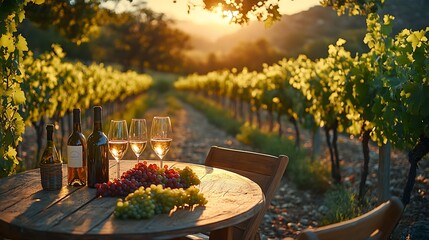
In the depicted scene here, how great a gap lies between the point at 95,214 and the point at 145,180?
0.40 meters

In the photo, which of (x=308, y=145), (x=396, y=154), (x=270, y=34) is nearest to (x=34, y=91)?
(x=396, y=154)

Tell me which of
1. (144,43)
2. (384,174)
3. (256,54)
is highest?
(144,43)

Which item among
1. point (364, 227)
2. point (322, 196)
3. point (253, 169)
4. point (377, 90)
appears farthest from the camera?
point (322, 196)

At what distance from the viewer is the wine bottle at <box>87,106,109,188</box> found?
2.57 meters

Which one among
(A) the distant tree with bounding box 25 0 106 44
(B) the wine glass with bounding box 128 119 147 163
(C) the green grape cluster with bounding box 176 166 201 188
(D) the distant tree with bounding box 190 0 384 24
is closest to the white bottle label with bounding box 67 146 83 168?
(B) the wine glass with bounding box 128 119 147 163

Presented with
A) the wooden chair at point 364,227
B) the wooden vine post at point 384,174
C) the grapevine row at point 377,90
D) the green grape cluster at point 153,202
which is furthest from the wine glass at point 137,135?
the wooden vine post at point 384,174

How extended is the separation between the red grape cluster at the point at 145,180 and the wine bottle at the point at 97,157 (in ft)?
0.39

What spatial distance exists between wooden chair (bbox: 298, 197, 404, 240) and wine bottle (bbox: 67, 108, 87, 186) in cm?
137

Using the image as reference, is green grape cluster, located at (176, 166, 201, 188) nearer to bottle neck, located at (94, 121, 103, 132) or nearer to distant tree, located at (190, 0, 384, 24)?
bottle neck, located at (94, 121, 103, 132)

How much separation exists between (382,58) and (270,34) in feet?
212

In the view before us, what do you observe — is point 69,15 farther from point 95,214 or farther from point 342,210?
point 95,214

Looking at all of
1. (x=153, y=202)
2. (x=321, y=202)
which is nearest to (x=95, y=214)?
(x=153, y=202)

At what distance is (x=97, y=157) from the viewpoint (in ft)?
8.48

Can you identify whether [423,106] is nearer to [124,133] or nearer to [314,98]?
[124,133]
